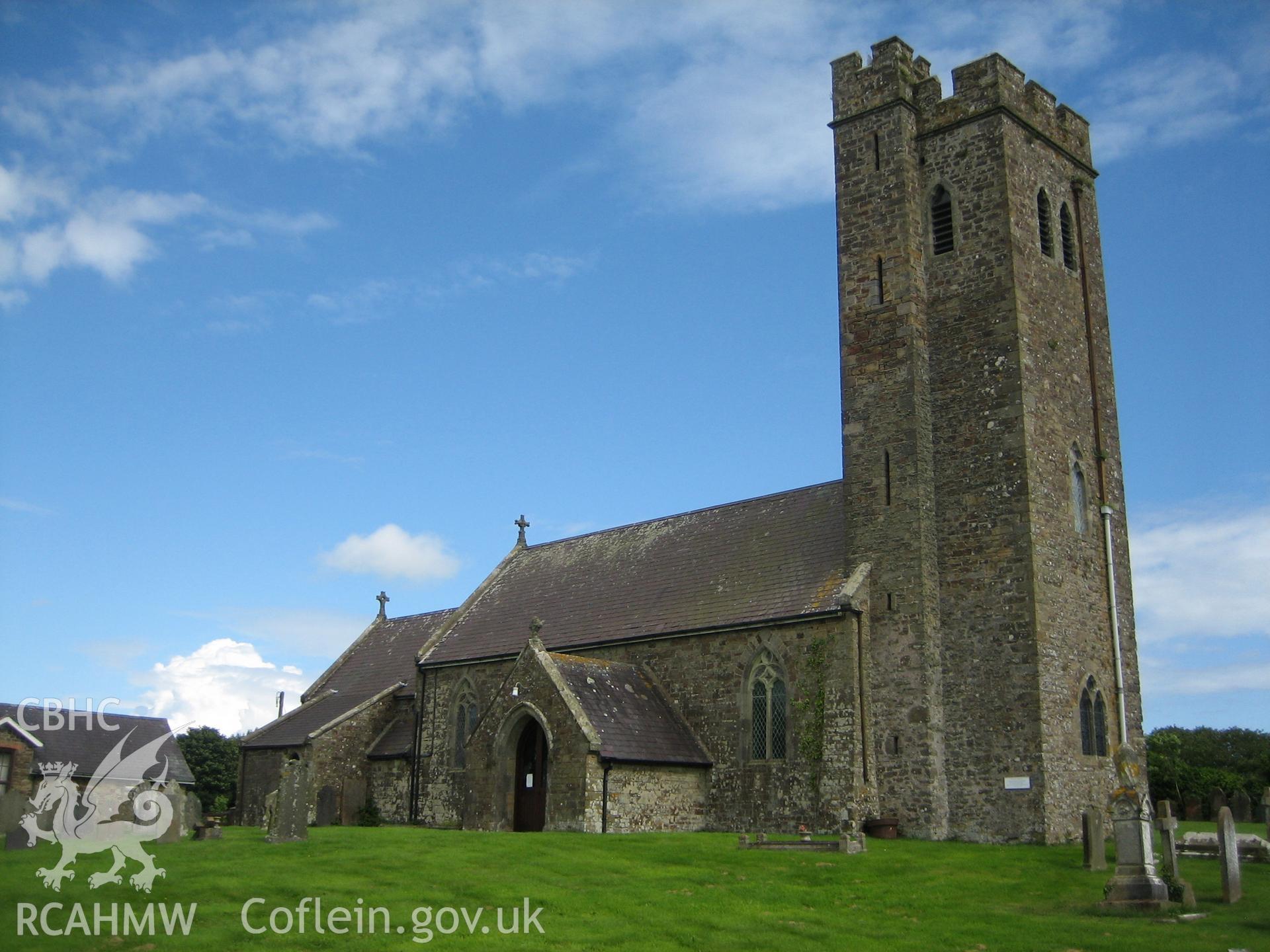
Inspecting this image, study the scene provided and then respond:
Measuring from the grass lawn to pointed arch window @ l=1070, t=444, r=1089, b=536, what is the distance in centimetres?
903

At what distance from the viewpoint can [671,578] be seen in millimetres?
36344

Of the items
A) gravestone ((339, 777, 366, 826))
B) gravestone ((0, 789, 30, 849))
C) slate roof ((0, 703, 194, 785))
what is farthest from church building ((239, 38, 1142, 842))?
slate roof ((0, 703, 194, 785))

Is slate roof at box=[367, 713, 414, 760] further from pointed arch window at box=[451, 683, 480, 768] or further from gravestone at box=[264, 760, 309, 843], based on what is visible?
gravestone at box=[264, 760, 309, 843]

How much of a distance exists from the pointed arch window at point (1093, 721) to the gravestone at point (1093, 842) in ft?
21.4

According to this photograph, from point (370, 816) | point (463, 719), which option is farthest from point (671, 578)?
point (370, 816)

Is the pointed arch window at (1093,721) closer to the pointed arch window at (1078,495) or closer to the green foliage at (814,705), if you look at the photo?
the pointed arch window at (1078,495)

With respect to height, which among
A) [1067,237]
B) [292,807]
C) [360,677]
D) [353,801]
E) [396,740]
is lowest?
[353,801]

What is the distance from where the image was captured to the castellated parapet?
32.2m

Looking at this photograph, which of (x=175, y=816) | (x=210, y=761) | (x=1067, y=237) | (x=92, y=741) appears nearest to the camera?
(x=175, y=816)

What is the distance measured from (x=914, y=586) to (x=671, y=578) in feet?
30.1

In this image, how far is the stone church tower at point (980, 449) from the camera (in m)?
28.2

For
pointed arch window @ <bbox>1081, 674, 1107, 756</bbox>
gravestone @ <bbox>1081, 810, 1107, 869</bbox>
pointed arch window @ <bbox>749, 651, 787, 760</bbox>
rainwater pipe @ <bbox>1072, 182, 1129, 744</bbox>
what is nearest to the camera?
gravestone @ <bbox>1081, 810, 1107, 869</bbox>

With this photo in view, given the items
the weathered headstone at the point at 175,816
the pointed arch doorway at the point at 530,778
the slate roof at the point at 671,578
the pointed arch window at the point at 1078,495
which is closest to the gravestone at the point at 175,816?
the weathered headstone at the point at 175,816

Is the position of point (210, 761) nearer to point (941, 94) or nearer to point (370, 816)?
point (370, 816)
